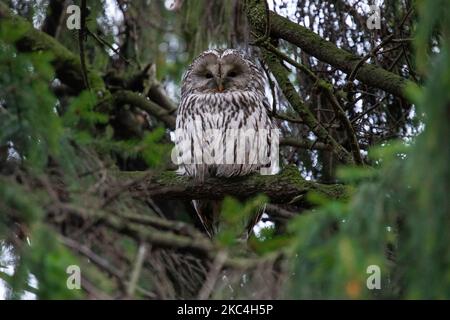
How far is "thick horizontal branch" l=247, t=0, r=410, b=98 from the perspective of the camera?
4305mm

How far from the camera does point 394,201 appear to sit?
2.21 metres

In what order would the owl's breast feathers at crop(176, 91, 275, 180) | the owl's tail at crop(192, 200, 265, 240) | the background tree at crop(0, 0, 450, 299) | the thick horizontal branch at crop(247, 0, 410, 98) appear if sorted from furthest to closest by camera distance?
the owl's tail at crop(192, 200, 265, 240), the owl's breast feathers at crop(176, 91, 275, 180), the thick horizontal branch at crop(247, 0, 410, 98), the background tree at crop(0, 0, 450, 299)

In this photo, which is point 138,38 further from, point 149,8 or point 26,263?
point 26,263

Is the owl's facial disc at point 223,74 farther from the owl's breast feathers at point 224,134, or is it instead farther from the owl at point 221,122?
the owl's breast feathers at point 224,134

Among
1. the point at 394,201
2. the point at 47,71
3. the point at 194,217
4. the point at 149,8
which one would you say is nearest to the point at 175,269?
the point at 47,71

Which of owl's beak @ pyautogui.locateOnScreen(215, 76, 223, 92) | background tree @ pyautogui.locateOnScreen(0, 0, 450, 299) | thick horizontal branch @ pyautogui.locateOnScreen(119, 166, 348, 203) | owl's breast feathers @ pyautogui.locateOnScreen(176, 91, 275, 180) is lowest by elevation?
background tree @ pyautogui.locateOnScreen(0, 0, 450, 299)

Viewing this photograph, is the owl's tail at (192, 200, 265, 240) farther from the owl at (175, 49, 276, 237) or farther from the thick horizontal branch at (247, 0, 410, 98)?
the thick horizontal branch at (247, 0, 410, 98)

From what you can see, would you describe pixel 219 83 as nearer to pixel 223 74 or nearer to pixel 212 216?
pixel 223 74

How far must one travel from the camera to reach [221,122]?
4.95 m

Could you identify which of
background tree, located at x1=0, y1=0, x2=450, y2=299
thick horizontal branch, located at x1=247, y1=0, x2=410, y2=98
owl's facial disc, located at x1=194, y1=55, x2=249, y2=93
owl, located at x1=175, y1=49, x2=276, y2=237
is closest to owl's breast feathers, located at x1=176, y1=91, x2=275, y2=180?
owl, located at x1=175, y1=49, x2=276, y2=237

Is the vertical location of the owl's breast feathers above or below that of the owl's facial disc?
below

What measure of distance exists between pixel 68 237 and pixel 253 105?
2808 millimetres

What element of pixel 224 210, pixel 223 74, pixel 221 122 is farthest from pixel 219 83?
pixel 224 210
